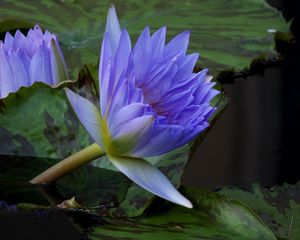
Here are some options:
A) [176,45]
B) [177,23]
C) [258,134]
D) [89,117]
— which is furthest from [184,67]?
[177,23]

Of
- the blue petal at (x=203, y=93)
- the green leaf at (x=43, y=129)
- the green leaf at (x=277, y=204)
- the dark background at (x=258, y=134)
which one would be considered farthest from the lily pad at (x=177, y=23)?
the blue petal at (x=203, y=93)

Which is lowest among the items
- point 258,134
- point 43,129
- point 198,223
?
point 258,134

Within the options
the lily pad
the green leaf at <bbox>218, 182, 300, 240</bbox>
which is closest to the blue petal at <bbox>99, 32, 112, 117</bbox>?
the green leaf at <bbox>218, 182, 300, 240</bbox>

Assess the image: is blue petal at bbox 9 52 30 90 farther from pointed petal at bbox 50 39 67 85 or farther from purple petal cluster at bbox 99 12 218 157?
purple petal cluster at bbox 99 12 218 157

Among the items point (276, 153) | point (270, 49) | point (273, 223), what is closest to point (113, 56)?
point (273, 223)

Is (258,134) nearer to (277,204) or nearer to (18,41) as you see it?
(277,204)

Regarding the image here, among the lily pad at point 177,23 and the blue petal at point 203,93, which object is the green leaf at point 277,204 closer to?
the blue petal at point 203,93
